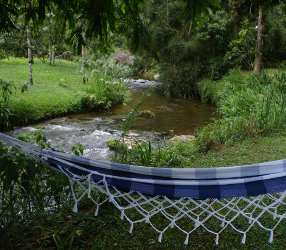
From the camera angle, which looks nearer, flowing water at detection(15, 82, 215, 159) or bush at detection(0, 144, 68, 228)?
bush at detection(0, 144, 68, 228)

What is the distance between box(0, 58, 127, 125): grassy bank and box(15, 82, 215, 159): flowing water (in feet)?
0.82

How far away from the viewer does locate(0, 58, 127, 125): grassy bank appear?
29.9 feet

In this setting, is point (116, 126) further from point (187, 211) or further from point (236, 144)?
point (187, 211)

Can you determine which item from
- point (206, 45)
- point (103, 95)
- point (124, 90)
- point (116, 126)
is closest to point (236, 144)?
point (116, 126)

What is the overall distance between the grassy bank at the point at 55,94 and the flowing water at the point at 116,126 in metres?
0.25

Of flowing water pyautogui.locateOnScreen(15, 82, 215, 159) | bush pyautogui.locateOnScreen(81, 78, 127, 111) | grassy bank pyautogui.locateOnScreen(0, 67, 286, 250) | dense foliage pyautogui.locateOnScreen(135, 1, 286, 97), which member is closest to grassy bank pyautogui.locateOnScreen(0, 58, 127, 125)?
bush pyautogui.locateOnScreen(81, 78, 127, 111)

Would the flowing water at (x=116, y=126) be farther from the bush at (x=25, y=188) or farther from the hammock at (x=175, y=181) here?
the hammock at (x=175, y=181)

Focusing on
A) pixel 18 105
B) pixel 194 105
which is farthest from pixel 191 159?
pixel 194 105

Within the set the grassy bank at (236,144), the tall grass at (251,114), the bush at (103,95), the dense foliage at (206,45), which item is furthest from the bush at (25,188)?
the dense foliage at (206,45)

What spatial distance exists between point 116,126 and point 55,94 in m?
2.23

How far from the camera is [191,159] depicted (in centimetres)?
518

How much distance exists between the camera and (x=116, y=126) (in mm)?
9117

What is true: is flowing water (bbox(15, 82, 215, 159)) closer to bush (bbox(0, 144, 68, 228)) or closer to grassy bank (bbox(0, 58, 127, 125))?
grassy bank (bbox(0, 58, 127, 125))

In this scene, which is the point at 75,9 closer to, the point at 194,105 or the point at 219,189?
the point at 219,189
